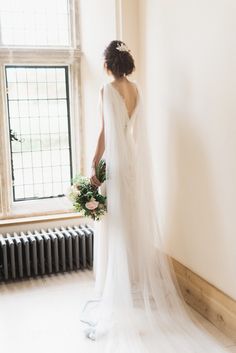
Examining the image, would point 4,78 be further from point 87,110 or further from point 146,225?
point 146,225

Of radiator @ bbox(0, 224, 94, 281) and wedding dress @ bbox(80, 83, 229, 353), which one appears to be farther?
radiator @ bbox(0, 224, 94, 281)

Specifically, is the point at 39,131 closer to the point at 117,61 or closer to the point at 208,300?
the point at 117,61

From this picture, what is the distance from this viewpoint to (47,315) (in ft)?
10.9

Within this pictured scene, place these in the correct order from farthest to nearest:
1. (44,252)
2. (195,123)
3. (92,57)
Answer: (92,57) < (44,252) < (195,123)

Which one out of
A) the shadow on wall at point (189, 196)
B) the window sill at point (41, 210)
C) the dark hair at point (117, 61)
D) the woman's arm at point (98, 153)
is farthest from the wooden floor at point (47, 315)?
the dark hair at point (117, 61)

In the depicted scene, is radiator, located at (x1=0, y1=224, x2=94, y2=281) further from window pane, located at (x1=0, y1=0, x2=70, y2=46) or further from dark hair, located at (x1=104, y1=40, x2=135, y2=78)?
window pane, located at (x1=0, y1=0, x2=70, y2=46)

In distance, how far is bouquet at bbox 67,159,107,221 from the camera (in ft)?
10.7

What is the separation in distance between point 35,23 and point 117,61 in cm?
165

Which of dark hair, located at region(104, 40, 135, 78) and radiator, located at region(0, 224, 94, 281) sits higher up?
dark hair, located at region(104, 40, 135, 78)

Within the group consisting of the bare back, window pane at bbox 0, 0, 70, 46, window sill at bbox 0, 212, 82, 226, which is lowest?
window sill at bbox 0, 212, 82, 226

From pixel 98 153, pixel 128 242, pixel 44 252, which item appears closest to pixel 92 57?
pixel 98 153

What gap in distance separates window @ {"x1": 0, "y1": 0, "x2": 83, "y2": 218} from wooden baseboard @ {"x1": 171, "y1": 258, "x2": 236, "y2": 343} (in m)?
1.65

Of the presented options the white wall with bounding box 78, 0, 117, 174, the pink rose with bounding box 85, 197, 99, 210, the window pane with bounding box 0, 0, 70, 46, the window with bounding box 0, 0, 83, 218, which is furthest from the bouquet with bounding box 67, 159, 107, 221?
the window pane with bounding box 0, 0, 70, 46

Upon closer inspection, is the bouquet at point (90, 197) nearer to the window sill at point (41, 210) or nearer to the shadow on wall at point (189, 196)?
the shadow on wall at point (189, 196)
